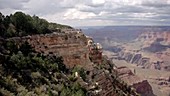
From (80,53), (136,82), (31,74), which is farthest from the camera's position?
(136,82)

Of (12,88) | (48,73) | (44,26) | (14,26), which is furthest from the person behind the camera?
(44,26)

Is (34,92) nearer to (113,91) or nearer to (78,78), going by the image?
(78,78)

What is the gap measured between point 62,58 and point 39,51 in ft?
11.7

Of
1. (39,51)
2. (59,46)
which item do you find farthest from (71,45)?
(39,51)

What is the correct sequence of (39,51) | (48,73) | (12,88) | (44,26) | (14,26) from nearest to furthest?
(12,88) < (48,73) < (39,51) < (14,26) < (44,26)

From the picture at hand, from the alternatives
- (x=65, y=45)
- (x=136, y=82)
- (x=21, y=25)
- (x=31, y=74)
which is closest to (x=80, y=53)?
(x=65, y=45)

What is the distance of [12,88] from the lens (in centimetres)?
3625

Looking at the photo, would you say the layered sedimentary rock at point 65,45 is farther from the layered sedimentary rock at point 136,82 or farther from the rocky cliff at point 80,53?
the layered sedimentary rock at point 136,82

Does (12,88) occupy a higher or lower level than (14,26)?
lower

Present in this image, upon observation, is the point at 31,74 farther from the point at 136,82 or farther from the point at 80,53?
the point at 136,82

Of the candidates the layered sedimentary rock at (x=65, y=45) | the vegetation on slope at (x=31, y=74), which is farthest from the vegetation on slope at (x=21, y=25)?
the vegetation on slope at (x=31, y=74)

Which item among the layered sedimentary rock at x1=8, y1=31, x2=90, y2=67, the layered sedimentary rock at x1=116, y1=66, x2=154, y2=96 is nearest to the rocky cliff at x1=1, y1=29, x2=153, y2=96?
the layered sedimentary rock at x1=8, y1=31, x2=90, y2=67

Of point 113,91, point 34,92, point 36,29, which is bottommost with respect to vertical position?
point 113,91

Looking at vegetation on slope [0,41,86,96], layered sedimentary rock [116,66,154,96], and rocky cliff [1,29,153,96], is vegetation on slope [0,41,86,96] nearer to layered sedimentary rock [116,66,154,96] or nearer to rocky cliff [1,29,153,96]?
rocky cliff [1,29,153,96]
